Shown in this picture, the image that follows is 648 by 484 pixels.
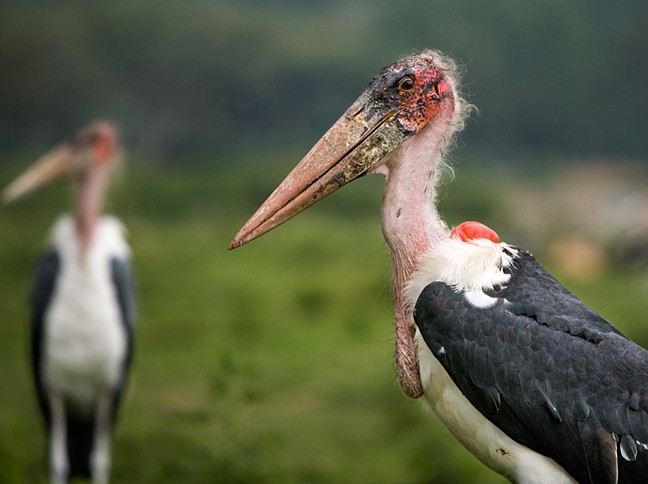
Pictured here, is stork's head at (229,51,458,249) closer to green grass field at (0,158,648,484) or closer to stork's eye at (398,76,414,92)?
stork's eye at (398,76,414,92)

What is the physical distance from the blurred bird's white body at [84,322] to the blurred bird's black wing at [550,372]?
299 centimetres

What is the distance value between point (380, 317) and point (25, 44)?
19.3 ft

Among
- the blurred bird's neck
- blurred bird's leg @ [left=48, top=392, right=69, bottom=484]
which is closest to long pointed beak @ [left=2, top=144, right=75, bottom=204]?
the blurred bird's neck

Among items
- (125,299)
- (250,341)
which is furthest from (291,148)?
(125,299)

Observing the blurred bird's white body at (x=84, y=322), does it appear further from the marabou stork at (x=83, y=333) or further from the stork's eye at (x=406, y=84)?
the stork's eye at (x=406, y=84)

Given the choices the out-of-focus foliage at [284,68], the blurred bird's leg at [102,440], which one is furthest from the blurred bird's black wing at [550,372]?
the out-of-focus foliage at [284,68]

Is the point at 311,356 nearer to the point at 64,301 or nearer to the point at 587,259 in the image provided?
the point at 64,301

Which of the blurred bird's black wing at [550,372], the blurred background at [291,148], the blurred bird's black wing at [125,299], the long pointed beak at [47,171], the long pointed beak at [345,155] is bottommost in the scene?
the blurred bird's black wing at [550,372]

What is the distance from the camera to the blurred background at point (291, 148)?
8.40 metres

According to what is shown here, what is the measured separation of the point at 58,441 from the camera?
562 cm

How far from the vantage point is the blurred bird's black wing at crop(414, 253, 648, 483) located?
105 inches

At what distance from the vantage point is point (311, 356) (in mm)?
7637

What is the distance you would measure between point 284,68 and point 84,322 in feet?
23.0

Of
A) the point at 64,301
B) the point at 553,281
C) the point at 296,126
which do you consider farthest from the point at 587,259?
the point at 553,281
